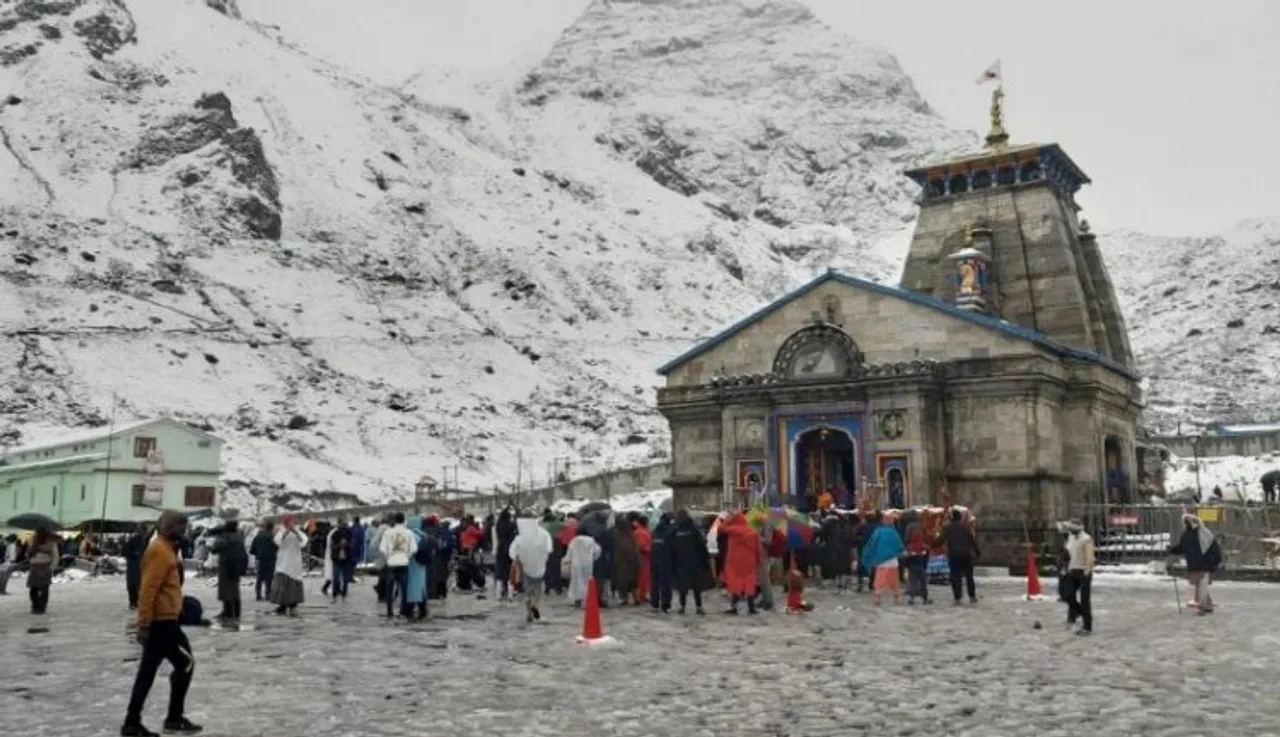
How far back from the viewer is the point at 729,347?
33.9 m

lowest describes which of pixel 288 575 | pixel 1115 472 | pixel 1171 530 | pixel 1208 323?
pixel 288 575

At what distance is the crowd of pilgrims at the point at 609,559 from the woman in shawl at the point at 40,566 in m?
1.33

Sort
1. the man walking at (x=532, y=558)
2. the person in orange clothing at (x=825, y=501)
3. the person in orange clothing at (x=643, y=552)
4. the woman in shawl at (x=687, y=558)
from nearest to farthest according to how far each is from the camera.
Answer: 1. the man walking at (x=532, y=558)
2. the woman in shawl at (x=687, y=558)
3. the person in orange clothing at (x=643, y=552)
4. the person in orange clothing at (x=825, y=501)

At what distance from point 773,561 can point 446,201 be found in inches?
4045

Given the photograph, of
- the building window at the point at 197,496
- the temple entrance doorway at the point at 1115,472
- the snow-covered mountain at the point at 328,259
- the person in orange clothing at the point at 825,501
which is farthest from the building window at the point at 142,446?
the temple entrance doorway at the point at 1115,472

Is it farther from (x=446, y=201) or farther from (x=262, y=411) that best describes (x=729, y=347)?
(x=446, y=201)

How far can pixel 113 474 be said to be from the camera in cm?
5106

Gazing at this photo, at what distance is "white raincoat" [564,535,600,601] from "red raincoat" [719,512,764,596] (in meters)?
2.41

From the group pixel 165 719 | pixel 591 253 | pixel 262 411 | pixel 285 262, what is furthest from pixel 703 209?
pixel 165 719

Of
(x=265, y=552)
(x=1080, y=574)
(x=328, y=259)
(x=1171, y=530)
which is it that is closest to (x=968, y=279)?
(x=1171, y=530)

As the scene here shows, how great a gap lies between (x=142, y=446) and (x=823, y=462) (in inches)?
1365

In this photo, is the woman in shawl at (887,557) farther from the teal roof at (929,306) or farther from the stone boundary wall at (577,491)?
the stone boundary wall at (577,491)

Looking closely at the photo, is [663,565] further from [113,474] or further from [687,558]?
[113,474]

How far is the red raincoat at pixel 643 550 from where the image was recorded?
65.6 ft
